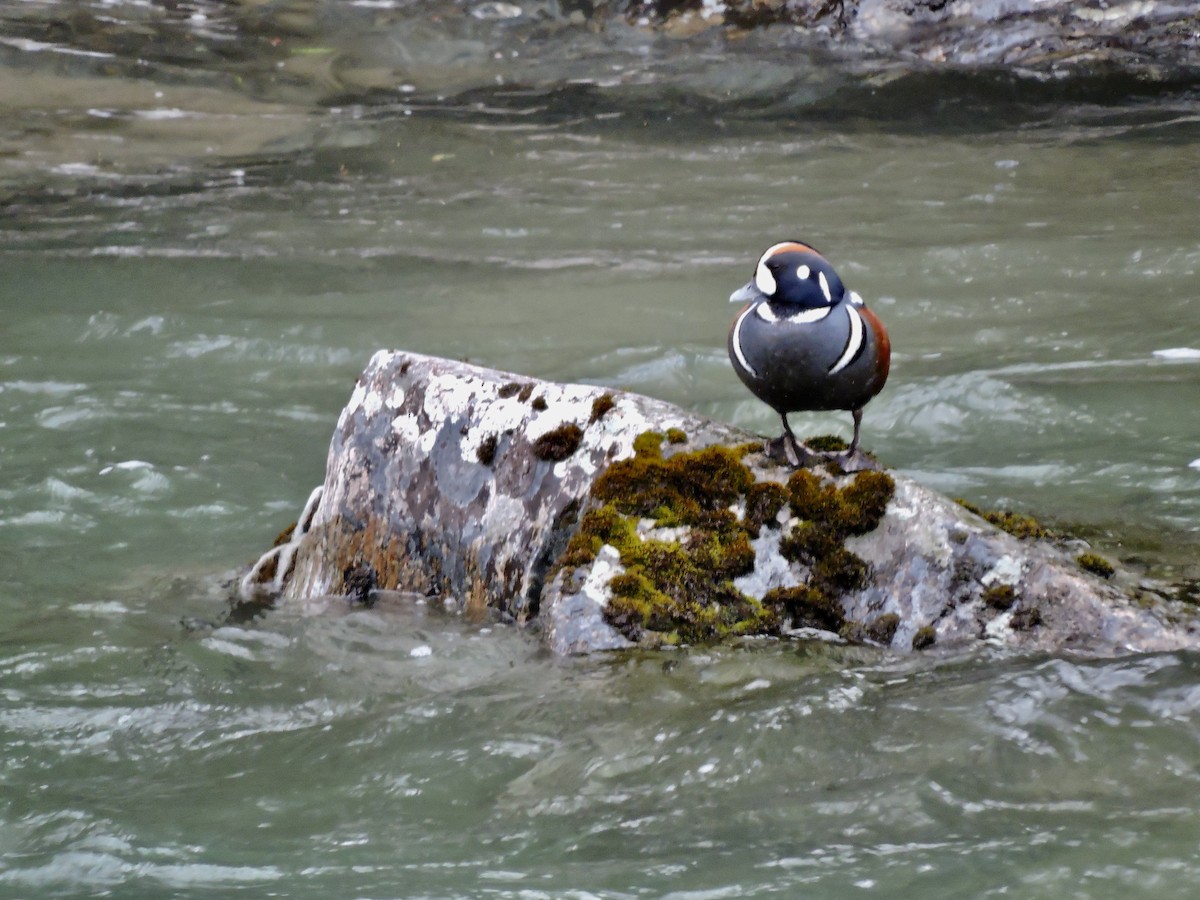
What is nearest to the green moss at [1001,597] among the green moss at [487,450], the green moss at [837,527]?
the green moss at [837,527]

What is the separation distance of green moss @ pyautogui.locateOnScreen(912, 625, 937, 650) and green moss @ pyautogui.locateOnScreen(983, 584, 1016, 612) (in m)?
0.20

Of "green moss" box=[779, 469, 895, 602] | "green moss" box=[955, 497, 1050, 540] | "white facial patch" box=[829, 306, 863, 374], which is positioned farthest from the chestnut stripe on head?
"green moss" box=[955, 497, 1050, 540]

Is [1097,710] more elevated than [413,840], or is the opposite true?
[1097,710]

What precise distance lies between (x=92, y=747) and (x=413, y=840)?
147 cm

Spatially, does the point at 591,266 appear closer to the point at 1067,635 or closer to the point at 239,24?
the point at 1067,635

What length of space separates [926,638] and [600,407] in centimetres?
149

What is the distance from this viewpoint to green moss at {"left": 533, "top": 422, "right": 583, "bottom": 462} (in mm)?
4961

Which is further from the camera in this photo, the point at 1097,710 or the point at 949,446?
the point at 949,446

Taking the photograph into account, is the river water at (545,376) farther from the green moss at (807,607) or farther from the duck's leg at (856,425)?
the duck's leg at (856,425)

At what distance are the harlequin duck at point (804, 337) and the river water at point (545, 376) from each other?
3.19 ft

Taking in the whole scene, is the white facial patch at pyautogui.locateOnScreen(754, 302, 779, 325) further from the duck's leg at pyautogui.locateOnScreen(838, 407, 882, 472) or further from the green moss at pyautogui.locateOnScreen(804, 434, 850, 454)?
the green moss at pyautogui.locateOnScreen(804, 434, 850, 454)

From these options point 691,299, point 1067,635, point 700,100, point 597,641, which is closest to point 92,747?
point 597,641

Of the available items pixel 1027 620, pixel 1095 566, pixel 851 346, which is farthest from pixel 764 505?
pixel 1095 566

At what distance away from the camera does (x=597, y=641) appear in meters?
4.52
